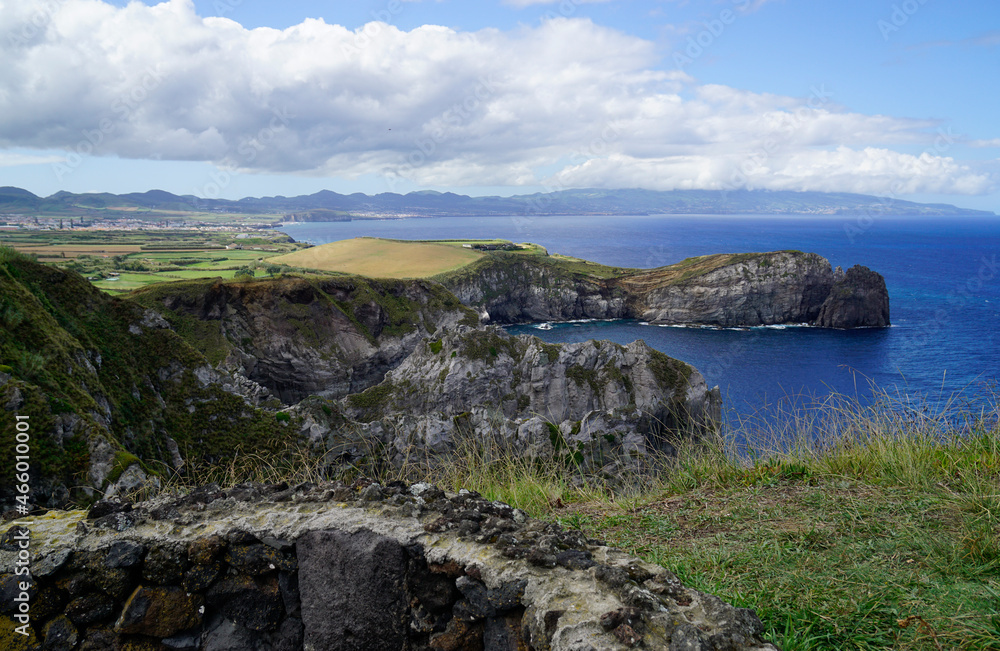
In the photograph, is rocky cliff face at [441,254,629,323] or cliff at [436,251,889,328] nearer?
cliff at [436,251,889,328]

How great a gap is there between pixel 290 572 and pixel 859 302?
9823 centimetres

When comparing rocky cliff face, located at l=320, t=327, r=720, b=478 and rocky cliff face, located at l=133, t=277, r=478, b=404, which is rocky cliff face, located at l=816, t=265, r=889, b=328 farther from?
rocky cliff face, located at l=133, t=277, r=478, b=404

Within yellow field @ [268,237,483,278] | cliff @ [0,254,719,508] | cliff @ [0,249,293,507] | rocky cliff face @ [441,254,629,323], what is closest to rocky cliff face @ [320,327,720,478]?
cliff @ [0,254,719,508]

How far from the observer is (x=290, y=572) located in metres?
4.55

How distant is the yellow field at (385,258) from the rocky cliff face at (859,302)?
221 ft

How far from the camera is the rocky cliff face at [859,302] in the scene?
82562mm

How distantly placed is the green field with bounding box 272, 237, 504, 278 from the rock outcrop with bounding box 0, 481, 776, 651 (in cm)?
9792

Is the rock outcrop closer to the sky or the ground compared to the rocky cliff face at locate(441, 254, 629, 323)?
closer to the sky

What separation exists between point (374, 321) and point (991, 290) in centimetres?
12449

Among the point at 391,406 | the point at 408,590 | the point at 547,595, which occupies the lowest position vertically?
the point at 391,406

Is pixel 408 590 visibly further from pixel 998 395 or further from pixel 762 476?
pixel 998 395

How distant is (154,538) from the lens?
15.1 feet

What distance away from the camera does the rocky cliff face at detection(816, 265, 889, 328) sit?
82562mm

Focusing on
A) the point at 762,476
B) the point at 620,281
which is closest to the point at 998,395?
the point at 762,476
